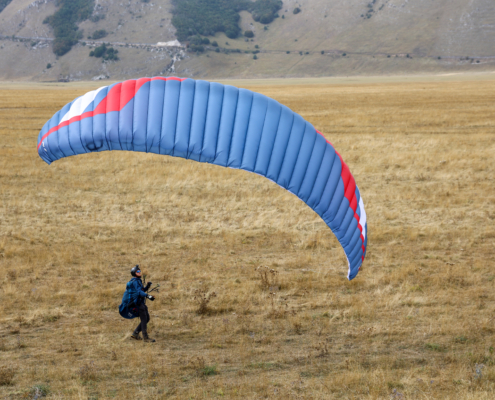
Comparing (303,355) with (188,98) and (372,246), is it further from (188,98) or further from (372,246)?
(372,246)

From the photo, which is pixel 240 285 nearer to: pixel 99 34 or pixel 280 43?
pixel 280 43

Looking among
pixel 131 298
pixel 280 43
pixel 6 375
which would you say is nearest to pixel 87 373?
pixel 6 375

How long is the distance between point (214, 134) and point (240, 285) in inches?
163

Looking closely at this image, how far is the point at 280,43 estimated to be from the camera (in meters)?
181

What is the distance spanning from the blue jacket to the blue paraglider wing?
2.21 metres

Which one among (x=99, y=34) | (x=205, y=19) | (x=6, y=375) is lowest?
(x=6, y=375)

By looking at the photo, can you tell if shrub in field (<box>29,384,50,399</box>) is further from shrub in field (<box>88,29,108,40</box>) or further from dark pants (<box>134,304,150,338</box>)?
shrub in field (<box>88,29,108,40</box>)

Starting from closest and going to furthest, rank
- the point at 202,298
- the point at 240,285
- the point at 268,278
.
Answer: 1. the point at 202,298
2. the point at 240,285
3. the point at 268,278

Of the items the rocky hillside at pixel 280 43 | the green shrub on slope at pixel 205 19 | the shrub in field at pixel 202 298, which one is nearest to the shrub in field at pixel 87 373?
the shrub in field at pixel 202 298

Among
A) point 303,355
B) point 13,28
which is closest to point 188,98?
point 303,355

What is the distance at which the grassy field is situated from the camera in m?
7.44

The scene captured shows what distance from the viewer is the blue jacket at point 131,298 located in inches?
318

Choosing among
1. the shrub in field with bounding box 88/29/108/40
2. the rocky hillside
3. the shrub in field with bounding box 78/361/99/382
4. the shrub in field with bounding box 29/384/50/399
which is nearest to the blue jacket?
the shrub in field with bounding box 78/361/99/382

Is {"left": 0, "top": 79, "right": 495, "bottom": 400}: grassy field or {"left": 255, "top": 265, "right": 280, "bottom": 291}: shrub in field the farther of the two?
{"left": 255, "top": 265, "right": 280, "bottom": 291}: shrub in field
